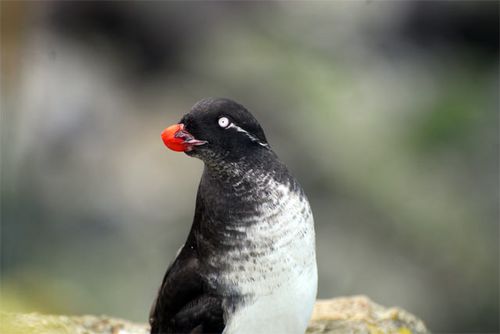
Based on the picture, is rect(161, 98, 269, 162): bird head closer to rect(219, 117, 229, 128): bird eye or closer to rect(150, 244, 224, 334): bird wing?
rect(219, 117, 229, 128): bird eye

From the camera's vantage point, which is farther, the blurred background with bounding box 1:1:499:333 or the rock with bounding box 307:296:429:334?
the blurred background with bounding box 1:1:499:333

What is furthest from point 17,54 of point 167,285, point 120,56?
point 167,285

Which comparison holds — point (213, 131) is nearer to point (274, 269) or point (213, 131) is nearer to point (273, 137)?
point (274, 269)

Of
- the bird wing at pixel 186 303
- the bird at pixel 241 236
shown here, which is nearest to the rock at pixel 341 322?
the bird wing at pixel 186 303

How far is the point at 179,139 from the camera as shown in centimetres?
502

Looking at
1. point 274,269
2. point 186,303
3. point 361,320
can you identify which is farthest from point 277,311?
point 361,320

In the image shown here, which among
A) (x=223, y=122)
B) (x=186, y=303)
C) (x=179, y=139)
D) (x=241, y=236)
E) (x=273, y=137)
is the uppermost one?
(x=273, y=137)

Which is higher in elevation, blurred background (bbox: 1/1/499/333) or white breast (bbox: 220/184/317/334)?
blurred background (bbox: 1/1/499/333)

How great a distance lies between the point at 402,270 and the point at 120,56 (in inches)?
281

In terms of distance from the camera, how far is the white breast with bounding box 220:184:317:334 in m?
5.09

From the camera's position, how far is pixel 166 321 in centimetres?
550

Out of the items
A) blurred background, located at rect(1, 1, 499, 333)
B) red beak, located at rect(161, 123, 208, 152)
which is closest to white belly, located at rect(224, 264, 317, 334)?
red beak, located at rect(161, 123, 208, 152)

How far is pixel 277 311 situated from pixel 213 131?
4.05 ft

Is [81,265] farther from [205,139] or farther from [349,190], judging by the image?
[205,139]
